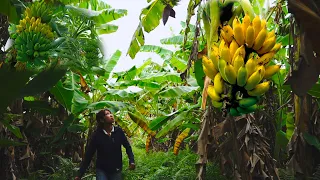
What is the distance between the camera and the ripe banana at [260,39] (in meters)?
1.11

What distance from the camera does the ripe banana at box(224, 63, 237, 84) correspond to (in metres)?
1.08

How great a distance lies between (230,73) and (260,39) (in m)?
0.13

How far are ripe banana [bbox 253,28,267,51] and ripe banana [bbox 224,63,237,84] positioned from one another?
10 centimetres

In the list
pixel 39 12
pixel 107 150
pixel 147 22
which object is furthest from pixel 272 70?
pixel 107 150

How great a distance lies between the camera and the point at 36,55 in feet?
5.15

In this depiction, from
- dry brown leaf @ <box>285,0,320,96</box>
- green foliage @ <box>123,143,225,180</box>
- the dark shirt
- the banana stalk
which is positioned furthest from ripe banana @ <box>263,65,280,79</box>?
green foliage @ <box>123,143,225,180</box>

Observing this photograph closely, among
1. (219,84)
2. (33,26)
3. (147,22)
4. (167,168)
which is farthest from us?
(167,168)

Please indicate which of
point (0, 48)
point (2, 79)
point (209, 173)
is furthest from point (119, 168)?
point (2, 79)

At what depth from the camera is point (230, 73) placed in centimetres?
108

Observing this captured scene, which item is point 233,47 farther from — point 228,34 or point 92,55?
point 92,55

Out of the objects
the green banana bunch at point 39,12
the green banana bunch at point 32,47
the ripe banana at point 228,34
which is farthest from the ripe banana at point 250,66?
the green banana bunch at point 39,12

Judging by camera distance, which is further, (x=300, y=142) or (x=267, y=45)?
(x=300, y=142)

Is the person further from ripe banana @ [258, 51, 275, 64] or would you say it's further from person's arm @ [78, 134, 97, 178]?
ripe banana @ [258, 51, 275, 64]

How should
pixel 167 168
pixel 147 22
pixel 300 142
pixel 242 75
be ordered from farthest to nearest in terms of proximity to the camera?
1. pixel 167 168
2. pixel 147 22
3. pixel 300 142
4. pixel 242 75
